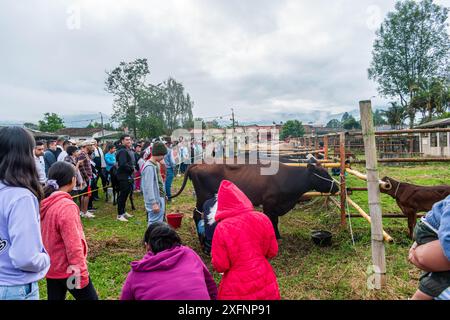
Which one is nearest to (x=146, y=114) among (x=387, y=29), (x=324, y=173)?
(x=387, y=29)

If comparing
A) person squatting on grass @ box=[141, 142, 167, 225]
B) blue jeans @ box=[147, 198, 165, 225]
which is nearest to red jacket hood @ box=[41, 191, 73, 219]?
person squatting on grass @ box=[141, 142, 167, 225]

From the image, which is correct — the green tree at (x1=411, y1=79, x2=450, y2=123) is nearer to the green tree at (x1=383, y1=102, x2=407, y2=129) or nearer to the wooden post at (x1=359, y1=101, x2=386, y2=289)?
the green tree at (x1=383, y1=102, x2=407, y2=129)

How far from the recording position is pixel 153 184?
430cm

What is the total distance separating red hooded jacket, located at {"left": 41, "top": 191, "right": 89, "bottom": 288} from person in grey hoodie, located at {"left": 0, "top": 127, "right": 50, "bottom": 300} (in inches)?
17.0

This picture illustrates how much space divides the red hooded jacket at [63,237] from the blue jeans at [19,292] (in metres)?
0.44

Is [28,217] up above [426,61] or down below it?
below

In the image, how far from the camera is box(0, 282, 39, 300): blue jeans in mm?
1660

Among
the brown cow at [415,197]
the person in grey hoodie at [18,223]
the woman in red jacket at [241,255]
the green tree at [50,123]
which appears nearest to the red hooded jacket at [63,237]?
the person in grey hoodie at [18,223]

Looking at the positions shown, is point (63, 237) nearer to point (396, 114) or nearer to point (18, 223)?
point (18, 223)

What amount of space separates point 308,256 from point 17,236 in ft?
12.7

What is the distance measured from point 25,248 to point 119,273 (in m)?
2.84

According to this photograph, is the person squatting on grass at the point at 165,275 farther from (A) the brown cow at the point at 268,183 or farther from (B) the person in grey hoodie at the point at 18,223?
(A) the brown cow at the point at 268,183
